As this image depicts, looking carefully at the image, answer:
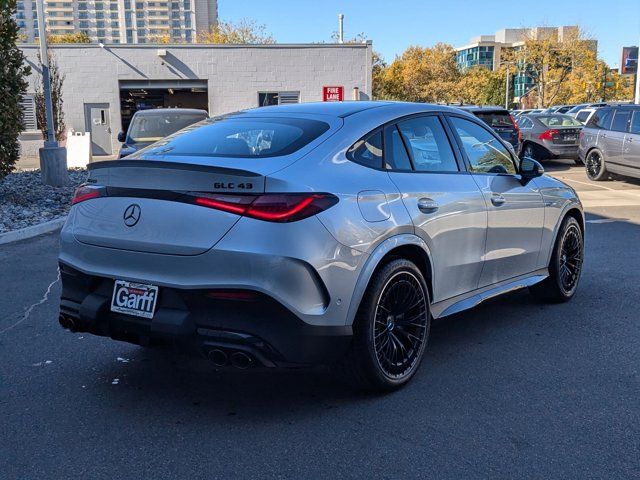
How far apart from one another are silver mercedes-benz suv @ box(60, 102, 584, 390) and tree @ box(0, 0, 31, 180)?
770cm

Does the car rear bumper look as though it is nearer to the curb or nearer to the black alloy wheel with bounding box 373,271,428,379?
the black alloy wheel with bounding box 373,271,428,379

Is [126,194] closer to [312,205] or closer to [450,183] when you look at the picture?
[312,205]

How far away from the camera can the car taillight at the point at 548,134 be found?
20.4m

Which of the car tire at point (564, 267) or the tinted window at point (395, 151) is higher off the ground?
the tinted window at point (395, 151)

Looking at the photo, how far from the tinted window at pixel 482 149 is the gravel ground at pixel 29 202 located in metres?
Answer: 7.01

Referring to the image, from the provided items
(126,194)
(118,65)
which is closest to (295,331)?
(126,194)

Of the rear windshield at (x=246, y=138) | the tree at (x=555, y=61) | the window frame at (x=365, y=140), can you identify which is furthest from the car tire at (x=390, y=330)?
the tree at (x=555, y=61)

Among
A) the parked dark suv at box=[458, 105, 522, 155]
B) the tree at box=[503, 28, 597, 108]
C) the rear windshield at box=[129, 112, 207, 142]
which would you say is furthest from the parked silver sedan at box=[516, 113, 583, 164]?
the tree at box=[503, 28, 597, 108]

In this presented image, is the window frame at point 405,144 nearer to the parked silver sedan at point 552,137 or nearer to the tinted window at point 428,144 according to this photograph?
the tinted window at point 428,144

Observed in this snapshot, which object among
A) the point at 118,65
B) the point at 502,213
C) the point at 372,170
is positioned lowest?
the point at 502,213

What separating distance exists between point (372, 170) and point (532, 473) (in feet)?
6.01

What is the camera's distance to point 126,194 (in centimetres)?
370

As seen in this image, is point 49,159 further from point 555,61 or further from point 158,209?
point 555,61

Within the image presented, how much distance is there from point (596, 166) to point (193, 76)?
18.4 m
